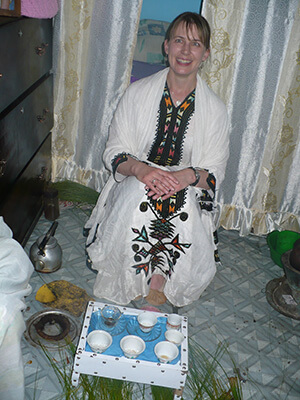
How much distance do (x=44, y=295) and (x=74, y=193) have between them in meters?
1.13

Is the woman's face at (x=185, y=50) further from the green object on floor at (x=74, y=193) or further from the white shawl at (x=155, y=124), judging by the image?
the green object on floor at (x=74, y=193)

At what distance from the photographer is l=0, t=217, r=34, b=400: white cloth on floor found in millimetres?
1488

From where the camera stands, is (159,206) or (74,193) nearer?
(159,206)

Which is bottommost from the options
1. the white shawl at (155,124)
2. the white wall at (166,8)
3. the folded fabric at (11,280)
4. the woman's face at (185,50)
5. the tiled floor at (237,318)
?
the tiled floor at (237,318)

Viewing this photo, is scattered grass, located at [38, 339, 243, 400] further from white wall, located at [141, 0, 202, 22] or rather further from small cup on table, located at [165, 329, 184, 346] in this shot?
white wall, located at [141, 0, 202, 22]

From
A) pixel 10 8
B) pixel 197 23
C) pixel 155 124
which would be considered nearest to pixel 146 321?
pixel 155 124

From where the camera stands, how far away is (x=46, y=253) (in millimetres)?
2475

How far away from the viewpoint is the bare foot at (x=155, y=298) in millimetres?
2450

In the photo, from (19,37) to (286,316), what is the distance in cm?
230

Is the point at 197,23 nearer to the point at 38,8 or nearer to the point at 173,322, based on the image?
the point at 38,8

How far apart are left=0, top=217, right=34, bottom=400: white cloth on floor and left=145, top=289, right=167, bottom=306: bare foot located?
3.30 feet

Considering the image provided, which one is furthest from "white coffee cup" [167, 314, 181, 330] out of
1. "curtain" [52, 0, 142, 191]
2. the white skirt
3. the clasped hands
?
"curtain" [52, 0, 142, 191]

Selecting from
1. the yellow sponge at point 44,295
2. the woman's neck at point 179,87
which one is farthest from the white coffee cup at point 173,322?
the woman's neck at point 179,87

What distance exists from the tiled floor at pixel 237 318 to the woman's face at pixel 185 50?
141 cm
